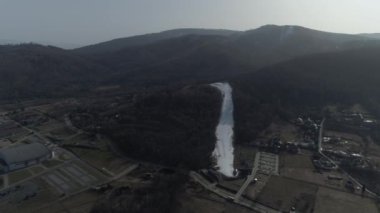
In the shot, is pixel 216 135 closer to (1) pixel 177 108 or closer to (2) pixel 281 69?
(1) pixel 177 108

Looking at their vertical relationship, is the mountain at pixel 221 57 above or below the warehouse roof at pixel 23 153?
above

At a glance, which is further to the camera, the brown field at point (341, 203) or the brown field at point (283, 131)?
the brown field at point (283, 131)

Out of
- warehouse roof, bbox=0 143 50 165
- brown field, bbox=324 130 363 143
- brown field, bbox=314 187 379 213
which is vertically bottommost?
brown field, bbox=314 187 379 213

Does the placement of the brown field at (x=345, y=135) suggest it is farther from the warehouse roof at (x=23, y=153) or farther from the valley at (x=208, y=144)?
the warehouse roof at (x=23, y=153)

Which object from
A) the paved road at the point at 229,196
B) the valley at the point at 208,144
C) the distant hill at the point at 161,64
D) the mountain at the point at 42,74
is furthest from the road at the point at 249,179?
the mountain at the point at 42,74

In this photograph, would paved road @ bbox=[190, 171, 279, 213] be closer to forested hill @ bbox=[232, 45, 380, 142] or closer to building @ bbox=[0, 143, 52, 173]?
forested hill @ bbox=[232, 45, 380, 142]

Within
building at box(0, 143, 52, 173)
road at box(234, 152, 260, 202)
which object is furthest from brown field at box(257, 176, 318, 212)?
building at box(0, 143, 52, 173)

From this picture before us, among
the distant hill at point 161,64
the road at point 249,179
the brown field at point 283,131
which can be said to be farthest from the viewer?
the distant hill at point 161,64

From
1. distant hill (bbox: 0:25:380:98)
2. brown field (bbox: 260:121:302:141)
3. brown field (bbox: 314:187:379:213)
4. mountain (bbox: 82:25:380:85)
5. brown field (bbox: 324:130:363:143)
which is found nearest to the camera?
brown field (bbox: 314:187:379:213)
